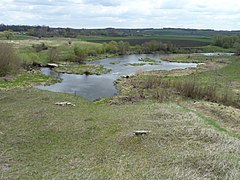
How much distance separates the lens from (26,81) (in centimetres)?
4834

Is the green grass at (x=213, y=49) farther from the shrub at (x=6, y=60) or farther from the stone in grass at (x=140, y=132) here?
the stone in grass at (x=140, y=132)

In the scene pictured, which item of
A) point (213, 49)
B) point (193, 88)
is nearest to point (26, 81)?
point (193, 88)

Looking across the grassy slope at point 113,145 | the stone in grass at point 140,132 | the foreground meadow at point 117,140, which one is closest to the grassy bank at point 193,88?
the foreground meadow at point 117,140

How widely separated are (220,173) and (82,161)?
720 centimetres

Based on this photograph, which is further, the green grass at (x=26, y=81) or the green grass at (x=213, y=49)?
the green grass at (x=213, y=49)

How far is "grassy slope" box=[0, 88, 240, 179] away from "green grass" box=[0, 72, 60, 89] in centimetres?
1650

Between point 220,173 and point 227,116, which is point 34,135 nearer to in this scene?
point 220,173

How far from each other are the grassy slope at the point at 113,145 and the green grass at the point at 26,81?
16.5 m

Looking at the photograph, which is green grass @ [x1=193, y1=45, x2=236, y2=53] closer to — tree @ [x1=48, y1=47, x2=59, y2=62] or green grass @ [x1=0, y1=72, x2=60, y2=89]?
tree @ [x1=48, y1=47, x2=59, y2=62]

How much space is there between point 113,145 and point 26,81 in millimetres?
33382

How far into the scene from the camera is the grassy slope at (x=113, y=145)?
583 inches

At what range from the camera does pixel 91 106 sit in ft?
104

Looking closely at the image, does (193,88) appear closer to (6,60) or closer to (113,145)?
(113,145)

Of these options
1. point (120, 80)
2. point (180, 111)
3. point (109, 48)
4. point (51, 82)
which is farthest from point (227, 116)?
point (109, 48)
